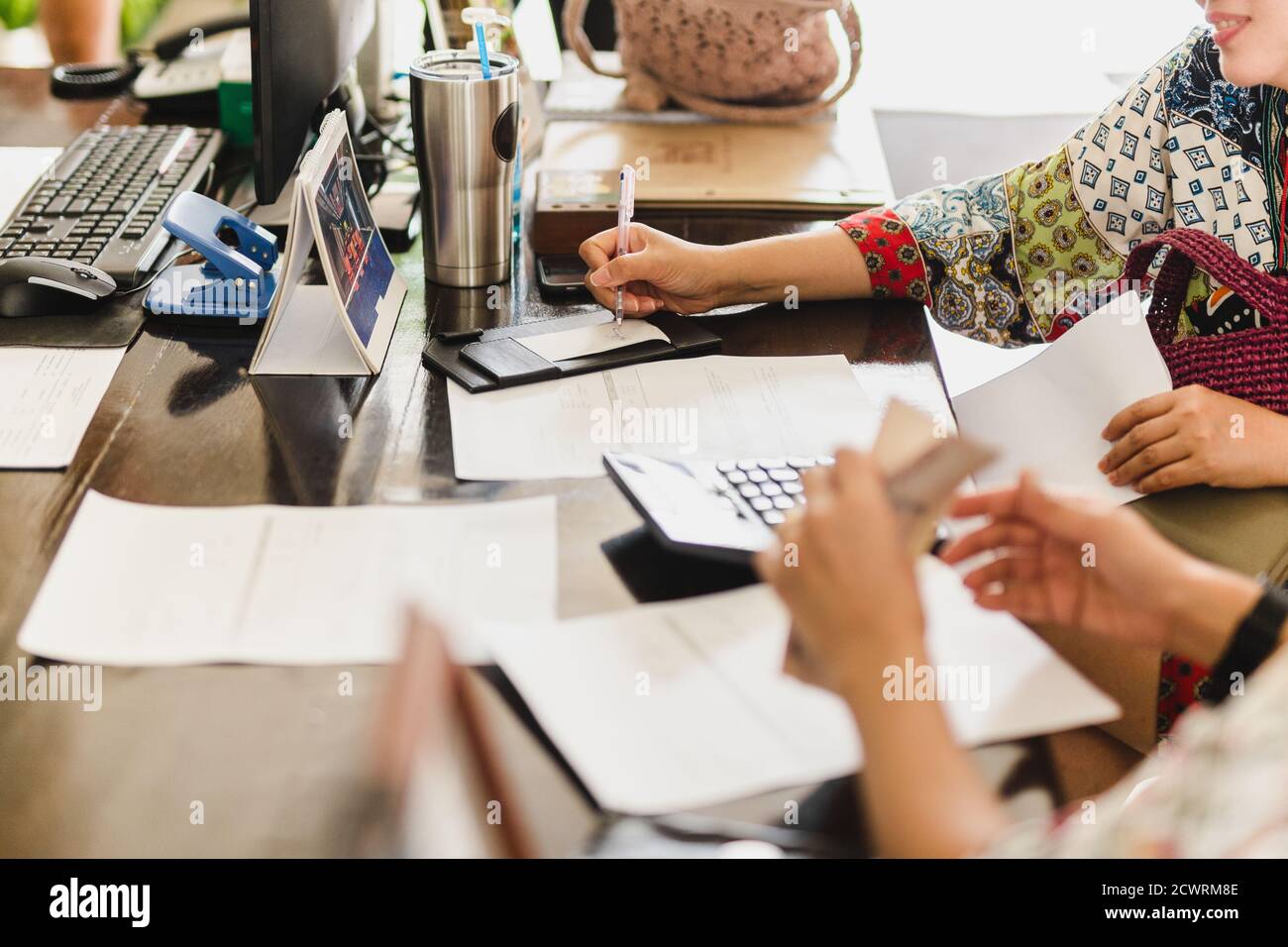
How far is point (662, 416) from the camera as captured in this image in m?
1.05

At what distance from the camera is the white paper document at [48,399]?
97 centimetres

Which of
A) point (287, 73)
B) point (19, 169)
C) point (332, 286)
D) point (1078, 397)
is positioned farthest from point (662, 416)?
point (19, 169)

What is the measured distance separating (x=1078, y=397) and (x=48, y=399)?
0.96 m

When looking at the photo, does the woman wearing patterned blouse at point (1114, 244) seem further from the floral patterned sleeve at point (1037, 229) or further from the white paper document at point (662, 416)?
the white paper document at point (662, 416)

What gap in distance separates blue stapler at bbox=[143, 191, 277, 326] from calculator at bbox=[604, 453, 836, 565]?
490mm

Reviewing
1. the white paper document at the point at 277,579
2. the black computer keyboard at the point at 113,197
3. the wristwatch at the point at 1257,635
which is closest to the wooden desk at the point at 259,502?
the white paper document at the point at 277,579

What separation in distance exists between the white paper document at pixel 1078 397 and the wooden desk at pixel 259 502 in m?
0.11

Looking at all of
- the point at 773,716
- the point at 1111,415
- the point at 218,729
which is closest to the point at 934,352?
the point at 1111,415

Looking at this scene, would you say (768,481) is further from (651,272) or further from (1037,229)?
(1037,229)

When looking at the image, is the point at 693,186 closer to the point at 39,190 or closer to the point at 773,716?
the point at 39,190

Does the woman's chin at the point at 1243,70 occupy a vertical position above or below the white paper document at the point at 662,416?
above

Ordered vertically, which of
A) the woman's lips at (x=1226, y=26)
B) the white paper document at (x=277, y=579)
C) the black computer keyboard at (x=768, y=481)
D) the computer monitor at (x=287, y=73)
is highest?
the woman's lips at (x=1226, y=26)

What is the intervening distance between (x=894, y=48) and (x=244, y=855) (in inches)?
149

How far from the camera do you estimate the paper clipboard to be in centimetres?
111
